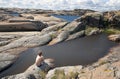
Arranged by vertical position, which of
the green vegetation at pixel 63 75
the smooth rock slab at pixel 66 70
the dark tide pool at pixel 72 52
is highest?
the green vegetation at pixel 63 75

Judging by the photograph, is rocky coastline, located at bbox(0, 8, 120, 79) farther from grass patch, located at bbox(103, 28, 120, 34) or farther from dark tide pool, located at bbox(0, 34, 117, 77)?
dark tide pool, located at bbox(0, 34, 117, 77)

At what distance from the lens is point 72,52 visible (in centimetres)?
3050

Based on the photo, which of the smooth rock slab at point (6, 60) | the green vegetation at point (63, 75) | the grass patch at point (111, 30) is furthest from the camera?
the grass patch at point (111, 30)

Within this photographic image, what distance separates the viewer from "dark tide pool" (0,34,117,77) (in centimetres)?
2680

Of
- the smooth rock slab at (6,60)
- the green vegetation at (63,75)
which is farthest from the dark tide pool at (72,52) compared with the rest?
the green vegetation at (63,75)

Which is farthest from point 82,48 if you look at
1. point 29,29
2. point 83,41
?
point 29,29

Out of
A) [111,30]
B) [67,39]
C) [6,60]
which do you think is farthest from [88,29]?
[6,60]

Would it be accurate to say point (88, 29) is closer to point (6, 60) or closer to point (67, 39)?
point (67, 39)

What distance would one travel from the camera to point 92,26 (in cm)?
4100

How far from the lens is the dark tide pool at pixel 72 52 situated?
87.9ft

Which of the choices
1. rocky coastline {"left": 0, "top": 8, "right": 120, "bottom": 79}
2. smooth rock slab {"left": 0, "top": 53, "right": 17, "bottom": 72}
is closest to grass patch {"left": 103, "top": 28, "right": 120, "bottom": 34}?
rocky coastline {"left": 0, "top": 8, "right": 120, "bottom": 79}

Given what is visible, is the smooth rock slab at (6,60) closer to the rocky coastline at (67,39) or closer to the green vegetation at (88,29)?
the rocky coastline at (67,39)

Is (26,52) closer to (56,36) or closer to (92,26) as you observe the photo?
(56,36)

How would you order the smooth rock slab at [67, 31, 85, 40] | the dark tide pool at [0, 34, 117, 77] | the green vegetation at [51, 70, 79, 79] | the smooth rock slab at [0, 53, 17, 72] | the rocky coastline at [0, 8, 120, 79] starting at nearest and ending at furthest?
the green vegetation at [51, 70, 79, 79] < the rocky coastline at [0, 8, 120, 79] < the dark tide pool at [0, 34, 117, 77] < the smooth rock slab at [0, 53, 17, 72] < the smooth rock slab at [67, 31, 85, 40]
